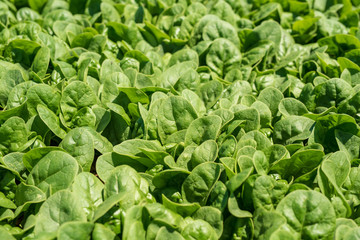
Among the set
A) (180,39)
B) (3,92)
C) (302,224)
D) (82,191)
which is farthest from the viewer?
(180,39)

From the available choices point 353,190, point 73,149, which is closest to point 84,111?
point 73,149

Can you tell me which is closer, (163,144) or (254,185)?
(254,185)

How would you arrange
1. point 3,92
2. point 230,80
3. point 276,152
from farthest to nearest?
point 230,80 → point 3,92 → point 276,152

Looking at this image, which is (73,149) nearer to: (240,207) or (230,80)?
(240,207)

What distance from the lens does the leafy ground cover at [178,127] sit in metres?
2.17

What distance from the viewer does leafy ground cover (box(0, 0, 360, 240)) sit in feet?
7.13

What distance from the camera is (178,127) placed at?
279 cm

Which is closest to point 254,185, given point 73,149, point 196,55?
point 73,149

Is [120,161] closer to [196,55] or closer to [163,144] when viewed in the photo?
[163,144]

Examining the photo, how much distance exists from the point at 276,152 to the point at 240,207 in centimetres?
43

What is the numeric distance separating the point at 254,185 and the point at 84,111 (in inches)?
52.1

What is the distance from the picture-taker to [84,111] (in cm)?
288

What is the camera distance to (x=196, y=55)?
344 centimetres

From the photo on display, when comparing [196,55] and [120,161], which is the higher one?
[196,55]
